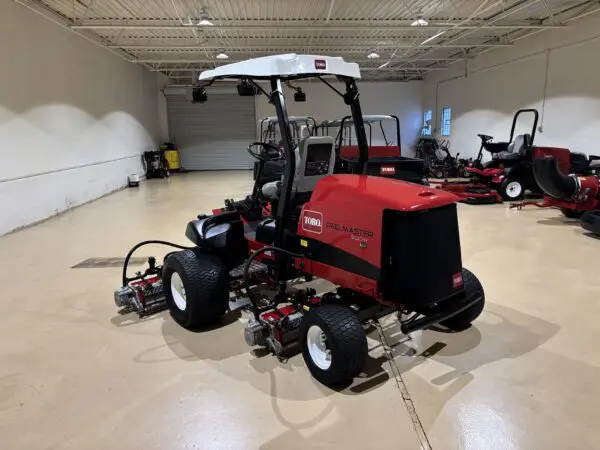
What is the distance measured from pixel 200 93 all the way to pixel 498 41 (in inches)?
416

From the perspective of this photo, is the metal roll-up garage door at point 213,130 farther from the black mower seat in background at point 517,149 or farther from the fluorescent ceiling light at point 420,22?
the black mower seat in background at point 517,149

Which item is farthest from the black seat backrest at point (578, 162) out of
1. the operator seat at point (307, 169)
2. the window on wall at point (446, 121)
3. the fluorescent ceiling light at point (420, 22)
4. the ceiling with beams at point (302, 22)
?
the window on wall at point (446, 121)

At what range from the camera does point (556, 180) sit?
20.0 ft

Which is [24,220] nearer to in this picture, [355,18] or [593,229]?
[355,18]

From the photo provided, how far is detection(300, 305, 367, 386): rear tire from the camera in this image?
88.5 inches

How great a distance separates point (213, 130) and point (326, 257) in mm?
14333

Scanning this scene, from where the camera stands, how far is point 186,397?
7.70ft

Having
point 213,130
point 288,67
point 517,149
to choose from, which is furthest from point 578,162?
point 213,130

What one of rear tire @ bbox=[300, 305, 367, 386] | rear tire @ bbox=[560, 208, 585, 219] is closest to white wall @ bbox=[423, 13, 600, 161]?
rear tire @ bbox=[560, 208, 585, 219]

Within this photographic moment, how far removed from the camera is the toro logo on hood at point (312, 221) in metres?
2.68

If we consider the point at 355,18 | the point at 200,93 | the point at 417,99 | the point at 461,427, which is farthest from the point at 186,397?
the point at 417,99

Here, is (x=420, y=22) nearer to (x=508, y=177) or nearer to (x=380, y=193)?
(x=508, y=177)

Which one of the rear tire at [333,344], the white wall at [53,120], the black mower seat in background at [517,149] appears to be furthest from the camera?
the black mower seat in background at [517,149]

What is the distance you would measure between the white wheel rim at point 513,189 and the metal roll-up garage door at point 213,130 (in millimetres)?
9979
